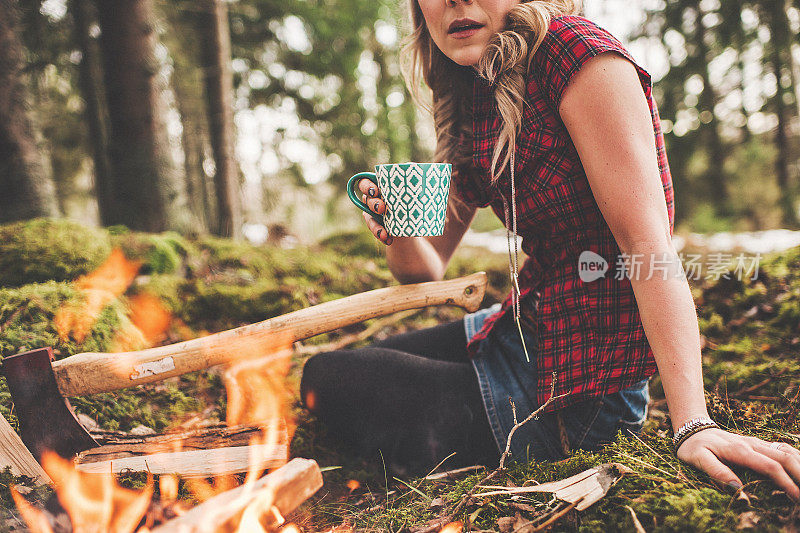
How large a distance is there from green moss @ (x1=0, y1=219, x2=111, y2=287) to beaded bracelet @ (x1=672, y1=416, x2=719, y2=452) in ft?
10.9

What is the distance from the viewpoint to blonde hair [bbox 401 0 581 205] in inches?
67.9

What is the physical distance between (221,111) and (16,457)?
494cm

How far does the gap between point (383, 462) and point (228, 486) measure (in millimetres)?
682

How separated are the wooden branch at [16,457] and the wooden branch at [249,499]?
88 cm

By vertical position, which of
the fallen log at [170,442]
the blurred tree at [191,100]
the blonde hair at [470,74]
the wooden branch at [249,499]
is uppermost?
the blurred tree at [191,100]

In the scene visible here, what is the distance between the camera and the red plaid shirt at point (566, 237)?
1724mm

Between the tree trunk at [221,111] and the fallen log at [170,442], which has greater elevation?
the tree trunk at [221,111]

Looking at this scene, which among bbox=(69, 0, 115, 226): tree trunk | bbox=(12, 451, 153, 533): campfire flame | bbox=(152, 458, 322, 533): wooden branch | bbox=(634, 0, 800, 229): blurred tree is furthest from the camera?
bbox=(634, 0, 800, 229): blurred tree

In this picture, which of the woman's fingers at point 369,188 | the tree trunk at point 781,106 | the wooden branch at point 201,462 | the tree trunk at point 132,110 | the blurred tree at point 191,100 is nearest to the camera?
the wooden branch at point 201,462

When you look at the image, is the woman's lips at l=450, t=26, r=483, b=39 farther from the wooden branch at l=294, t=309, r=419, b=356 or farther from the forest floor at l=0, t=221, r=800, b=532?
the wooden branch at l=294, t=309, r=419, b=356

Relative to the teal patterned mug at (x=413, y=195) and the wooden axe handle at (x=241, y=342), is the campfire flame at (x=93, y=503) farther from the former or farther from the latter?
the teal patterned mug at (x=413, y=195)

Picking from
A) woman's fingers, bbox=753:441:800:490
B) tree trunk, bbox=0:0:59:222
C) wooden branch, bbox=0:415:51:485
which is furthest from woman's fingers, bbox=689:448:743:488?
tree trunk, bbox=0:0:59:222

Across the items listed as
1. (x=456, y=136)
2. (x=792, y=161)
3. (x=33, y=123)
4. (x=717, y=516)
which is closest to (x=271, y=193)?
(x=33, y=123)

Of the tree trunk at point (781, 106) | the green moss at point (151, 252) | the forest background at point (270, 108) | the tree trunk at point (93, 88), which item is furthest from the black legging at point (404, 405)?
the tree trunk at point (781, 106)
